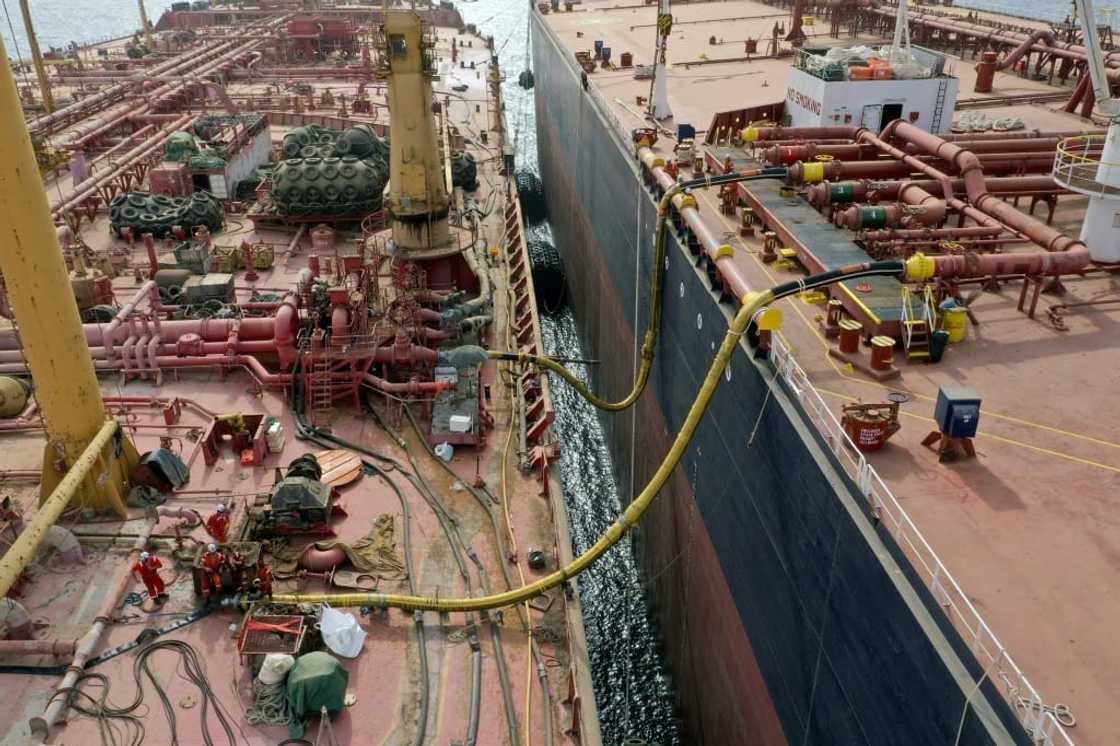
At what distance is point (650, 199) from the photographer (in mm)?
22219

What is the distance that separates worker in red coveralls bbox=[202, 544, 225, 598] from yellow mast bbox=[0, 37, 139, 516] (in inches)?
122

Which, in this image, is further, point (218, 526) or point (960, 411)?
point (218, 526)

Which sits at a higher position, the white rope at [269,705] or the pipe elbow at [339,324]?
the pipe elbow at [339,324]

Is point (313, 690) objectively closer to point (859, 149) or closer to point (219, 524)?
point (219, 524)

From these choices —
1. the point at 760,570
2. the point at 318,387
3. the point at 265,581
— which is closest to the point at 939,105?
the point at 760,570

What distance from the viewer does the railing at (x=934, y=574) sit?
761cm

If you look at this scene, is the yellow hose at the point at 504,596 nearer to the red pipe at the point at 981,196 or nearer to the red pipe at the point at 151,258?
the red pipe at the point at 981,196

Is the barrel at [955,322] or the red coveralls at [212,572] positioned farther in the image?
the barrel at [955,322]

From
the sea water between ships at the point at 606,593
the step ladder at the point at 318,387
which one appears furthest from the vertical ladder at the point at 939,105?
the step ladder at the point at 318,387

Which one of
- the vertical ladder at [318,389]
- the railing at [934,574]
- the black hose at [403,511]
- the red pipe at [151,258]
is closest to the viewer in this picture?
the railing at [934,574]

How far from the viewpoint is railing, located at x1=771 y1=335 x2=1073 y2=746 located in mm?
7613

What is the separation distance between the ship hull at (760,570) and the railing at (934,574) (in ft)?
0.49

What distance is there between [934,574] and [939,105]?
20.6 meters

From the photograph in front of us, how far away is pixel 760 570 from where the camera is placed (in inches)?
545
